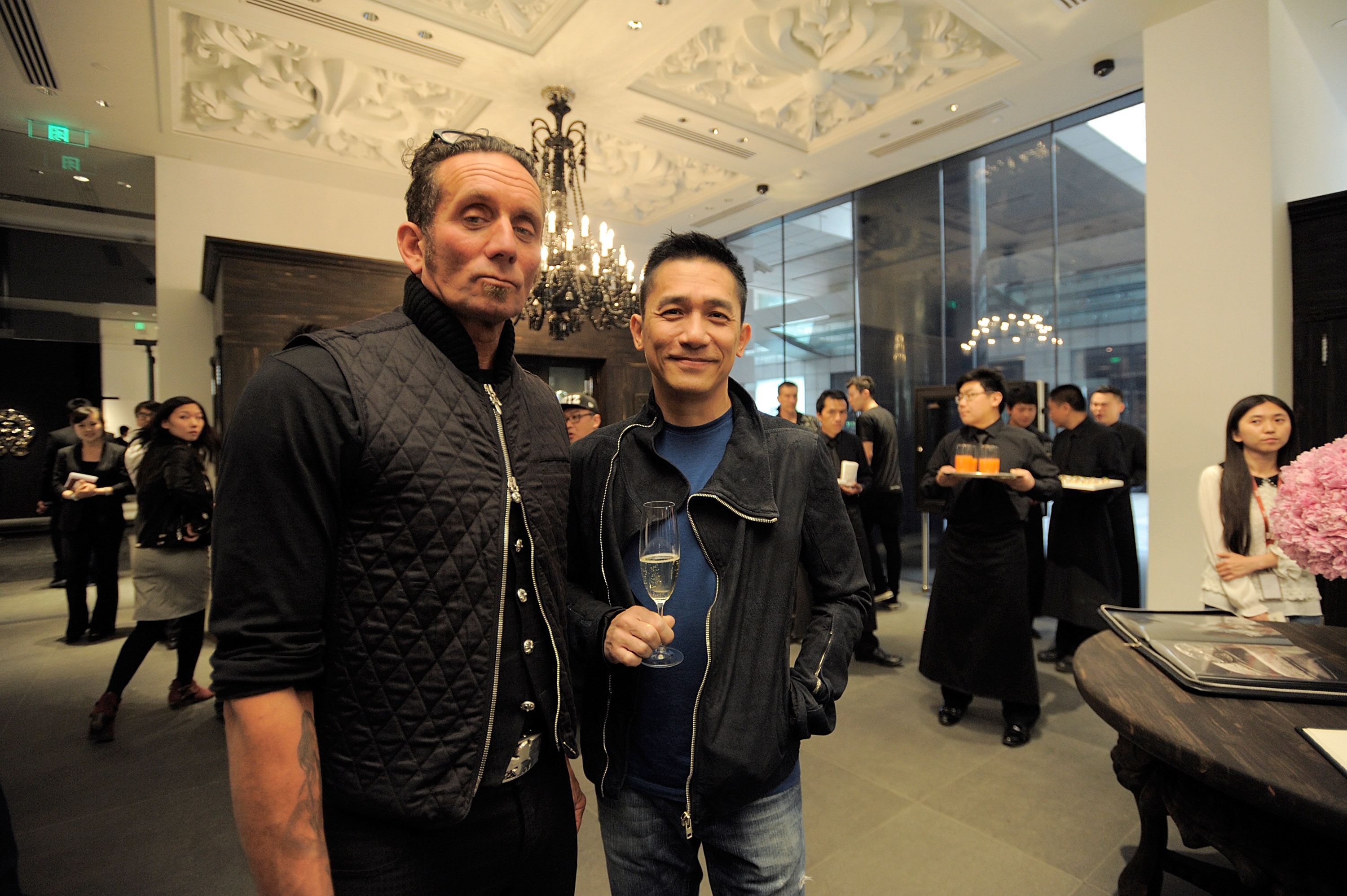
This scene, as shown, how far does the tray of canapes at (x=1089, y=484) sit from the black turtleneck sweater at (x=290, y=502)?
3992 millimetres

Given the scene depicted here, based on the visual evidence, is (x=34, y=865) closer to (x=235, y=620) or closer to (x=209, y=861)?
(x=209, y=861)

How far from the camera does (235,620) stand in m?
0.76

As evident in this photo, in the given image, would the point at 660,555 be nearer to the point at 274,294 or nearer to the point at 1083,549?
the point at 1083,549

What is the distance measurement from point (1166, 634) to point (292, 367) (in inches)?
83.9

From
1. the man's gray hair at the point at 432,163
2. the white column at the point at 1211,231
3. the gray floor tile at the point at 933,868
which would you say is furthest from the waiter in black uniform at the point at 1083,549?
the man's gray hair at the point at 432,163

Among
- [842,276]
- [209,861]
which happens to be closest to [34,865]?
[209,861]

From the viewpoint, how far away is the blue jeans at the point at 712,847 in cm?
114

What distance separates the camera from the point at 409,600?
0.87 m

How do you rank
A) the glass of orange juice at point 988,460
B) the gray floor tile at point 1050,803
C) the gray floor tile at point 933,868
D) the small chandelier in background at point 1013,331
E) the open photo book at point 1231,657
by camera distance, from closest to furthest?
the open photo book at point 1231,657
the gray floor tile at point 933,868
the gray floor tile at point 1050,803
the glass of orange juice at point 988,460
the small chandelier in background at point 1013,331

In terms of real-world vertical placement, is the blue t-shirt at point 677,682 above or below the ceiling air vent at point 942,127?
below

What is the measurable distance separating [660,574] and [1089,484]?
3794 millimetres

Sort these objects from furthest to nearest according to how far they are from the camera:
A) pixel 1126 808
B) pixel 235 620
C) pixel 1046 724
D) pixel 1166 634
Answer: pixel 1046 724 < pixel 1126 808 < pixel 1166 634 < pixel 235 620

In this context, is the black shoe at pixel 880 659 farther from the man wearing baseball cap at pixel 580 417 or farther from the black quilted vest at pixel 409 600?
the black quilted vest at pixel 409 600

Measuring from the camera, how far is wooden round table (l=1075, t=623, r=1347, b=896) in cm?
106
